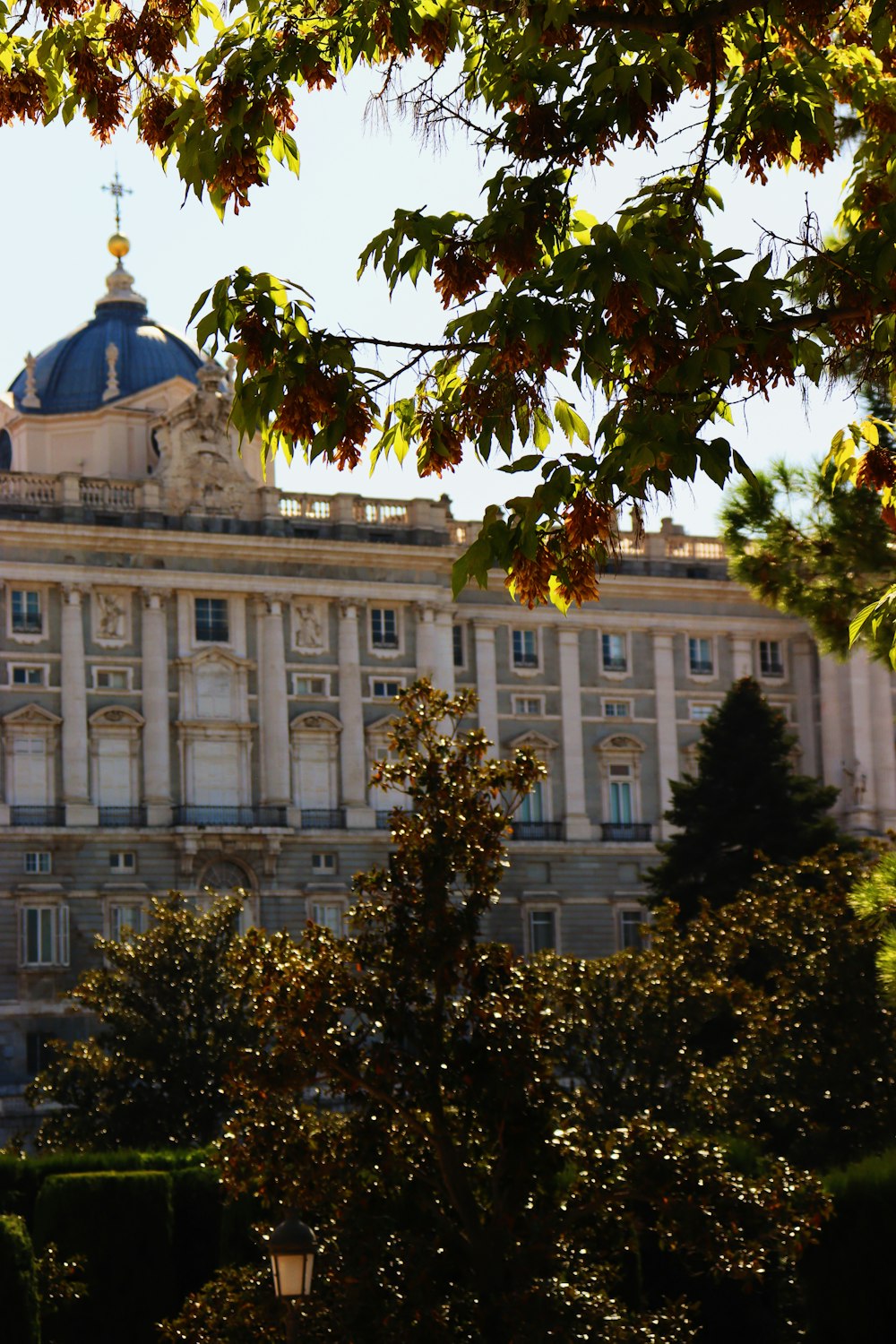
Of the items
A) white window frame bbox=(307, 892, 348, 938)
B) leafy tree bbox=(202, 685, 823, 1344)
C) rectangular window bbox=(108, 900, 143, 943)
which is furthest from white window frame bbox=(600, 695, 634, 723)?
leafy tree bbox=(202, 685, 823, 1344)

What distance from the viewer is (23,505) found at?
220 ft

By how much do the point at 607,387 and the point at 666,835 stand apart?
2437 inches

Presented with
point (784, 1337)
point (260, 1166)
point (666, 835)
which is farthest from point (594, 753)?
point (260, 1166)

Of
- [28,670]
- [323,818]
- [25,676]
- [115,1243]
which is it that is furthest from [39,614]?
[115,1243]

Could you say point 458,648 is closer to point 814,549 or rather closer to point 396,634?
point 396,634

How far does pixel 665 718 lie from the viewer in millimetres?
73812

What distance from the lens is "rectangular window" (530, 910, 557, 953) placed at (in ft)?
228

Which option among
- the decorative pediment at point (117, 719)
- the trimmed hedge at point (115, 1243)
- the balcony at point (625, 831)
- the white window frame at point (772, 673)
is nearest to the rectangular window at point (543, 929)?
the balcony at point (625, 831)

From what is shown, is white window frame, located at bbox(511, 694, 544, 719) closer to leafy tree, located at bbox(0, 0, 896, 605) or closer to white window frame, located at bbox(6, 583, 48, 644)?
white window frame, located at bbox(6, 583, 48, 644)

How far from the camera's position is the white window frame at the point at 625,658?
74.0 metres

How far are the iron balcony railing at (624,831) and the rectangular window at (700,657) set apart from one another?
226 inches

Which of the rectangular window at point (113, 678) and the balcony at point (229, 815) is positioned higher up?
the rectangular window at point (113, 678)

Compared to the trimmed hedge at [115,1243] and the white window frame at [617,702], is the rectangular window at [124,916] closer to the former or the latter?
the white window frame at [617,702]

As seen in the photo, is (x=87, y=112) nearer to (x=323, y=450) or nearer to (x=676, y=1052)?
(x=323, y=450)
